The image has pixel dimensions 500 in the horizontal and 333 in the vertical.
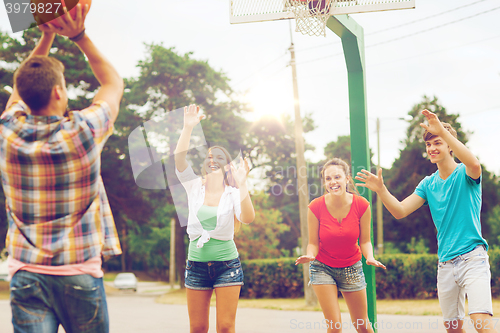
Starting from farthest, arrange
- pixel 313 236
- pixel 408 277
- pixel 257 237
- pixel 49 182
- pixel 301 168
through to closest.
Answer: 1. pixel 257 237
2. pixel 408 277
3. pixel 301 168
4. pixel 313 236
5. pixel 49 182

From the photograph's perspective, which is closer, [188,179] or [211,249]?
[211,249]

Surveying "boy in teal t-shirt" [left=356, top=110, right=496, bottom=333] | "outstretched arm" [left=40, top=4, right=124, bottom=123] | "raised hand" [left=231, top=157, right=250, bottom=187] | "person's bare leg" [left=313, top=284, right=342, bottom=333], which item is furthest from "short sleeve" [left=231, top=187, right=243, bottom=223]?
"outstretched arm" [left=40, top=4, right=124, bottom=123]

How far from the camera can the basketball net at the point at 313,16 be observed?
5340 millimetres

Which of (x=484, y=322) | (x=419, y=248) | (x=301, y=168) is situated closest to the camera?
(x=484, y=322)

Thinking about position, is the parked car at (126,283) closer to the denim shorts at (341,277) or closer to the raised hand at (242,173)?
the denim shorts at (341,277)

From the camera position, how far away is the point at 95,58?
7.81ft

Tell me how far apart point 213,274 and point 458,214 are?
1942 mm

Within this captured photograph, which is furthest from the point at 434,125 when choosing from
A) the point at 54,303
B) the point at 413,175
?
the point at 413,175

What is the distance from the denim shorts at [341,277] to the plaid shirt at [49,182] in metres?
2.46

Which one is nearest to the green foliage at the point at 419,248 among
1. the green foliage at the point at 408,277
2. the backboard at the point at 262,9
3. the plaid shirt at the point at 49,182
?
A: the green foliage at the point at 408,277

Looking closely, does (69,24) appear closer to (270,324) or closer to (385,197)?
(385,197)

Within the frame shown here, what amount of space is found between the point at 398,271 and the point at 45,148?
14.6 m

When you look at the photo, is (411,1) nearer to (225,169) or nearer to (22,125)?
(225,169)

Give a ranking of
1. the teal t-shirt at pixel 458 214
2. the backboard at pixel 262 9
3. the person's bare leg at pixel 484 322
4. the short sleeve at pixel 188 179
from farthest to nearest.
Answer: the backboard at pixel 262 9
the short sleeve at pixel 188 179
the teal t-shirt at pixel 458 214
the person's bare leg at pixel 484 322
